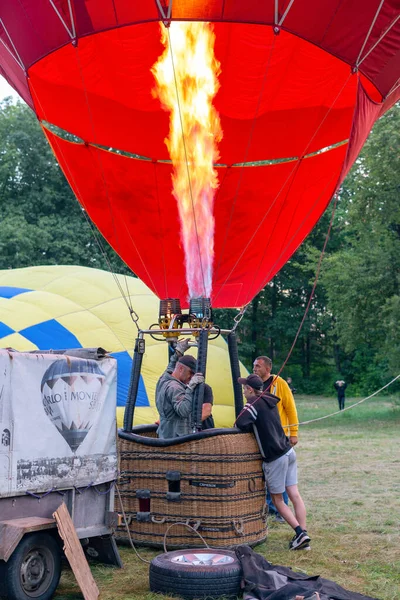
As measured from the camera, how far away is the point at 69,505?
15.9 ft

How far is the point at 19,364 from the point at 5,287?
26.8 ft

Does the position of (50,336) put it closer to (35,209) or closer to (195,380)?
(195,380)

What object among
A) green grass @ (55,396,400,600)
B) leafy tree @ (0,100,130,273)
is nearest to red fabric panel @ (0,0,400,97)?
green grass @ (55,396,400,600)

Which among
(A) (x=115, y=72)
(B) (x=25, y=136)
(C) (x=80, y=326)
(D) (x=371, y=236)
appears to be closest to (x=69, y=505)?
(A) (x=115, y=72)

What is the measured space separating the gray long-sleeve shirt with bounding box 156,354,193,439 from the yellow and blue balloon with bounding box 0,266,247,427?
13.9ft

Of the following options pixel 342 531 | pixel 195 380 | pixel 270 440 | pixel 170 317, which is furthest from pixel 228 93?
pixel 342 531

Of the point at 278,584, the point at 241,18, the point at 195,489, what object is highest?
the point at 241,18

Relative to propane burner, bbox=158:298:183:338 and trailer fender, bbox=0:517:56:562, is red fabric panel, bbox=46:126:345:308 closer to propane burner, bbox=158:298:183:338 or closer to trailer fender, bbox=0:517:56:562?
propane burner, bbox=158:298:183:338

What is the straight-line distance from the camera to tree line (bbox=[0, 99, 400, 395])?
755 inches

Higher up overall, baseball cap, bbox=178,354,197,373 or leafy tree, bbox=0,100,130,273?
leafy tree, bbox=0,100,130,273

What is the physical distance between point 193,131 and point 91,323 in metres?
5.05

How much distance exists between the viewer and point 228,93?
7133mm

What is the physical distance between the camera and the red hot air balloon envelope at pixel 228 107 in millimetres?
6379

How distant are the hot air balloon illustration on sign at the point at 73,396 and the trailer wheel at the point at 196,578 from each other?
912 millimetres
